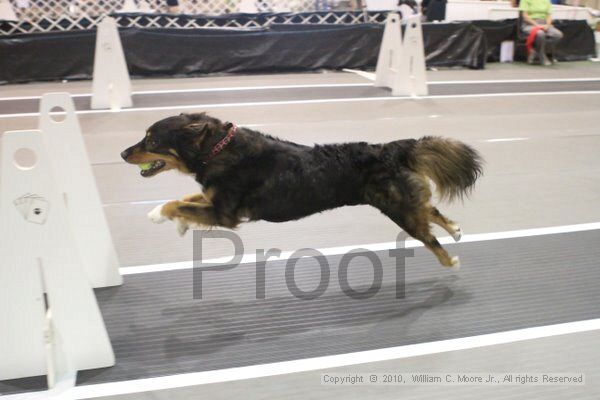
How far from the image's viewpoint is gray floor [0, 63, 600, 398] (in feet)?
9.58

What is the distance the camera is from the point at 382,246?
12.4ft

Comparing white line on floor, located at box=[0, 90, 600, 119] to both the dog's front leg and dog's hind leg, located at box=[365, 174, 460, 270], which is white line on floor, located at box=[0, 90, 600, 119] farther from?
dog's hind leg, located at box=[365, 174, 460, 270]

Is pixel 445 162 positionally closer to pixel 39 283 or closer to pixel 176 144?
pixel 176 144

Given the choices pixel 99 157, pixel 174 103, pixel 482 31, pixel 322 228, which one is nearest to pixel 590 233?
pixel 322 228

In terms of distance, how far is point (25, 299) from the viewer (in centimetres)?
224

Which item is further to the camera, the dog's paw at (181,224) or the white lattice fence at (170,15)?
the white lattice fence at (170,15)

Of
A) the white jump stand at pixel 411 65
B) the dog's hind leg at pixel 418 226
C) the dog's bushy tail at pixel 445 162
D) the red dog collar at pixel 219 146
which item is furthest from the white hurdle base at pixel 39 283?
the white jump stand at pixel 411 65

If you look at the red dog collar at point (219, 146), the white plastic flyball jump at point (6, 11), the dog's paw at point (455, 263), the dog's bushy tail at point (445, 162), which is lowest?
the dog's paw at point (455, 263)

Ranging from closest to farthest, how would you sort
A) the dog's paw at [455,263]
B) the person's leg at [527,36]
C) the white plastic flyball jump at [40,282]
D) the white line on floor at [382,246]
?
the white plastic flyball jump at [40,282]
the dog's paw at [455,263]
the white line on floor at [382,246]
the person's leg at [527,36]

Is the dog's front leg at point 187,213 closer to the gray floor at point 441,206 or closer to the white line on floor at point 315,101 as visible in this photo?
the gray floor at point 441,206

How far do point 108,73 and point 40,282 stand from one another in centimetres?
601

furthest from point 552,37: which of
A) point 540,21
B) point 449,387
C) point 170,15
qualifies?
point 449,387

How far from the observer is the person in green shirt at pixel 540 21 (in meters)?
11.6

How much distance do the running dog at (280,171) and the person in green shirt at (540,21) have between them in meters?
10.3
